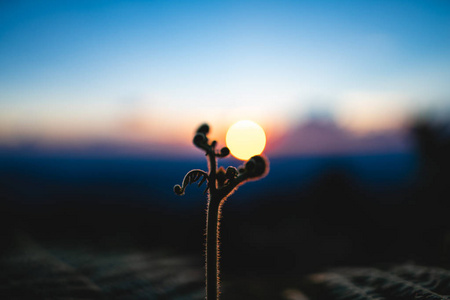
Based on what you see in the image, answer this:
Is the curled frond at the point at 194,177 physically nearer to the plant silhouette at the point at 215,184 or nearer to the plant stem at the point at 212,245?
the plant silhouette at the point at 215,184

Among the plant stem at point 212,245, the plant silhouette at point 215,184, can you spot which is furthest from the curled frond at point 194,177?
the plant stem at point 212,245

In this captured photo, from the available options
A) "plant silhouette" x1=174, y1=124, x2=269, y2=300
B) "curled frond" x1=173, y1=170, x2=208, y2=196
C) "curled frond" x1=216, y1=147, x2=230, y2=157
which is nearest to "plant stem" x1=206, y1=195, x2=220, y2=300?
"plant silhouette" x1=174, y1=124, x2=269, y2=300

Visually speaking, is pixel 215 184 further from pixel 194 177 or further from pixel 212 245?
pixel 212 245

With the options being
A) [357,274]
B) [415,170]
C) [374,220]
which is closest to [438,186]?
[415,170]

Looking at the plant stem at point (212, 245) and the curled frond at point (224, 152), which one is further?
the curled frond at point (224, 152)

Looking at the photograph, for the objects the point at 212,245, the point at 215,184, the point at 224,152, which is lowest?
the point at 212,245

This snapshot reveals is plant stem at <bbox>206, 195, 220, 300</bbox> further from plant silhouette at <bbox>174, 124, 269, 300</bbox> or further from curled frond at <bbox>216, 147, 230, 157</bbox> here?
curled frond at <bbox>216, 147, 230, 157</bbox>

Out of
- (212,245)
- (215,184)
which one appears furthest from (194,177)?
(212,245)

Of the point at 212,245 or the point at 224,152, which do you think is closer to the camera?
the point at 212,245

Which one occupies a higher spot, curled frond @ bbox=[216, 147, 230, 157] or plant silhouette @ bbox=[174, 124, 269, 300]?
curled frond @ bbox=[216, 147, 230, 157]
